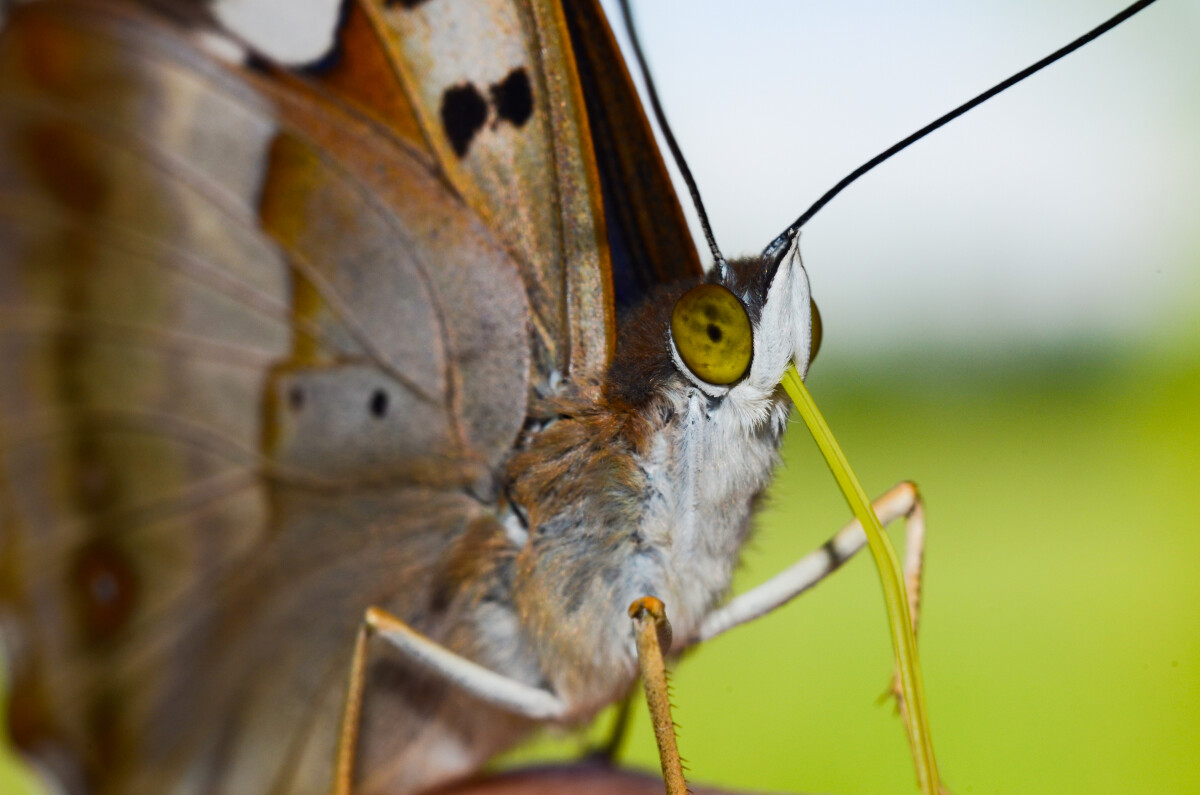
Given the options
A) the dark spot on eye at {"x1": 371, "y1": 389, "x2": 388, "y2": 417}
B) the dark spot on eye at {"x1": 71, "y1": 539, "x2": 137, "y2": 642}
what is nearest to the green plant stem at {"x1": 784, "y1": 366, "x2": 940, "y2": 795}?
the dark spot on eye at {"x1": 371, "y1": 389, "x2": 388, "y2": 417}

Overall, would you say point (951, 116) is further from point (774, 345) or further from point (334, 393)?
point (334, 393)

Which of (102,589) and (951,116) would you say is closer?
(951,116)

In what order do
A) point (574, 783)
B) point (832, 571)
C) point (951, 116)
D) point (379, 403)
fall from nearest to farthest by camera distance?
point (951, 116) → point (832, 571) → point (379, 403) → point (574, 783)

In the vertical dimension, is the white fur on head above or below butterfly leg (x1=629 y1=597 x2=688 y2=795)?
above

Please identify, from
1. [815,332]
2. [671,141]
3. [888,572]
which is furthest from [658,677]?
[671,141]

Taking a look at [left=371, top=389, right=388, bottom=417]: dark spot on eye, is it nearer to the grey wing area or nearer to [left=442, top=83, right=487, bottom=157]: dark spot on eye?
the grey wing area

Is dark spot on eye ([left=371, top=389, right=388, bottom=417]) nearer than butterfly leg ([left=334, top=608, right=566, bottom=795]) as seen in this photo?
No

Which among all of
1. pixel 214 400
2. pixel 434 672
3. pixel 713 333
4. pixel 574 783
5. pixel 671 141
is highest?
pixel 671 141
